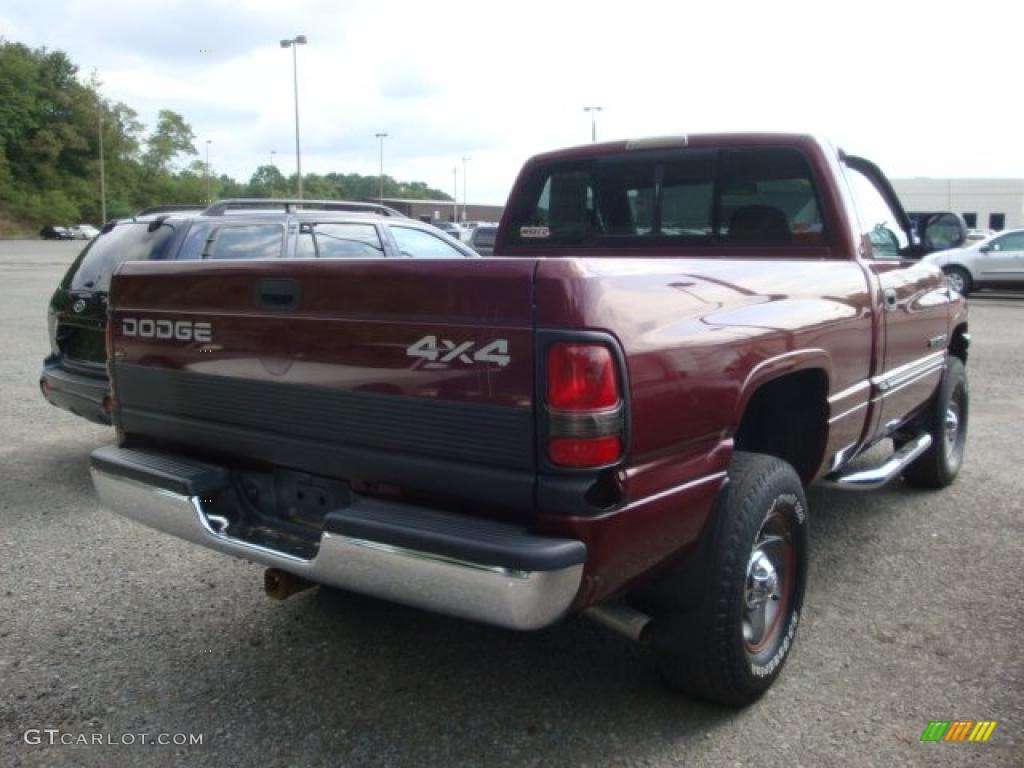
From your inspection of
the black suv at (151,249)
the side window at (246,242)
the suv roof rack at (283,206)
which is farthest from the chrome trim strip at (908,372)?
the suv roof rack at (283,206)

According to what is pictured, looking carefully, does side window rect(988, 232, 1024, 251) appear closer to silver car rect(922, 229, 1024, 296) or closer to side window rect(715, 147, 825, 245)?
silver car rect(922, 229, 1024, 296)

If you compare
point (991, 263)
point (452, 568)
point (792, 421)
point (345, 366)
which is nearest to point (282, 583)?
point (345, 366)

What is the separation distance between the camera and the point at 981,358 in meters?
10.8

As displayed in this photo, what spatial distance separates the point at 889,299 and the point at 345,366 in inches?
104

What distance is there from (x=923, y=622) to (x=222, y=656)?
2.76 meters

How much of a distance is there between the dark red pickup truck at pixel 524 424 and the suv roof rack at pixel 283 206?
3.88m

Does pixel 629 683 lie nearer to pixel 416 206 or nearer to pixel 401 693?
pixel 401 693

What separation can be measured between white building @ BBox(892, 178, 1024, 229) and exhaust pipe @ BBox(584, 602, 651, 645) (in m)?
87.5

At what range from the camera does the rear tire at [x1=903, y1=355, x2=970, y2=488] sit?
205 inches

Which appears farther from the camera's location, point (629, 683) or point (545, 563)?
point (629, 683)

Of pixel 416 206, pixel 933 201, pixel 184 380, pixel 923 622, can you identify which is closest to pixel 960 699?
pixel 923 622

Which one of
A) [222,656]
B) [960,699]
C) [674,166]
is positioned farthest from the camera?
[674,166]

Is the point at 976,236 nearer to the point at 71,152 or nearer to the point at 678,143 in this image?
the point at 678,143

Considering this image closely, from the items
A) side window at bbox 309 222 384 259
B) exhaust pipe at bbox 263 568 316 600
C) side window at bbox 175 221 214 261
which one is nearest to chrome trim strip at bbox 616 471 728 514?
exhaust pipe at bbox 263 568 316 600
